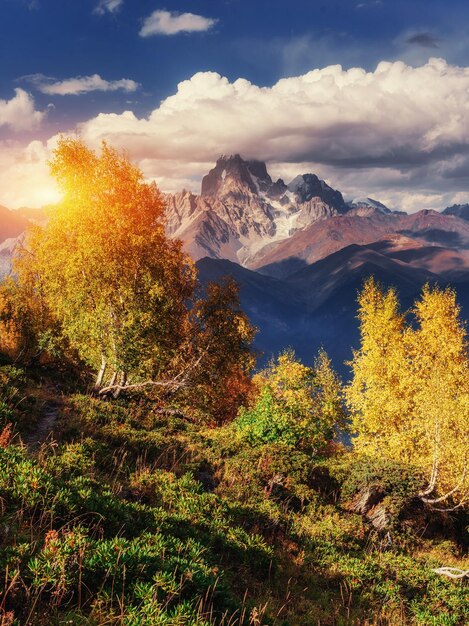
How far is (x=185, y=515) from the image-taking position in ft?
32.9

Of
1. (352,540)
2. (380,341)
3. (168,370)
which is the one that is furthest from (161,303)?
(380,341)

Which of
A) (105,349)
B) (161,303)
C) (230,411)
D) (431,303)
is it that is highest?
(431,303)

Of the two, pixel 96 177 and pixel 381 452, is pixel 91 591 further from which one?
pixel 381 452

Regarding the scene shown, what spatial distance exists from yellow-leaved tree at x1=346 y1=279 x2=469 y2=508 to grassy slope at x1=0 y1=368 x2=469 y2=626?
714cm

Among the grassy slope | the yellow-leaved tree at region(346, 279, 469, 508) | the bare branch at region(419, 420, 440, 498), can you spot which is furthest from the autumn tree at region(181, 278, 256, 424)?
the bare branch at region(419, 420, 440, 498)

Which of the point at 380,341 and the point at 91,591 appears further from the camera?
the point at 380,341

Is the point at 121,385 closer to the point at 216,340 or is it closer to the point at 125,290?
the point at 125,290

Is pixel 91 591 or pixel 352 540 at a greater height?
pixel 91 591

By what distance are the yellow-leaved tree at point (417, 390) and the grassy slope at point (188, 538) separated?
7143 millimetres

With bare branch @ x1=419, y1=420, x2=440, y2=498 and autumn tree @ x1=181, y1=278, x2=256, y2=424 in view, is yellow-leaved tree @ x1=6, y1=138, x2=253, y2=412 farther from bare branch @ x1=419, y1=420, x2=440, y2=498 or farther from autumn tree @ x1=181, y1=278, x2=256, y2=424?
bare branch @ x1=419, y1=420, x2=440, y2=498

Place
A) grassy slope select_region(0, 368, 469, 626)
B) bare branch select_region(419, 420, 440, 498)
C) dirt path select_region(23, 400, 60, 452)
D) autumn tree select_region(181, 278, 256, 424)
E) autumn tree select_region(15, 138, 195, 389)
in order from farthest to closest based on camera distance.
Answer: autumn tree select_region(181, 278, 256, 424)
autumn tree select_region(15, 138, 195, 389)
bare branch select_region(419, 420, 440, 498)
dirt path select_region(23, 400, 60, 452)
grassy slope select_region(0, 368, 469, 626)

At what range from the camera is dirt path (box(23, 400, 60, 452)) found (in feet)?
45.3

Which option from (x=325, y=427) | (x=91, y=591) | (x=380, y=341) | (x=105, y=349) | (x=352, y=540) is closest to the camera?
(x=91, y=591)

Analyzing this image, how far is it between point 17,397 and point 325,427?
20.0 meters
